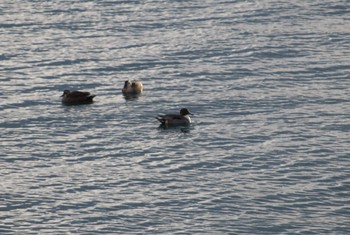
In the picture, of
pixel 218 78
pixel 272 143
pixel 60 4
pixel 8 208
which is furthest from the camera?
pixel 60 4

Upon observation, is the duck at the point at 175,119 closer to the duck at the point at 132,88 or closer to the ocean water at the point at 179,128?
the ocean water at the point at 179,128

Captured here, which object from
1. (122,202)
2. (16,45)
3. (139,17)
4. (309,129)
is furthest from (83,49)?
(122,202)

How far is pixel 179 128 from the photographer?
50.9 metres

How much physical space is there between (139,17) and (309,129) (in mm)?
31715

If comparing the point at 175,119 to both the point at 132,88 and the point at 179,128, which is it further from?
the point at 132,88

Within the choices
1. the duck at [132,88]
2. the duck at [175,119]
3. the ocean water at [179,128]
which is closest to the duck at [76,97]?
the ocean water at [179,128]

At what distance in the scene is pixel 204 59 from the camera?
64.2 metres

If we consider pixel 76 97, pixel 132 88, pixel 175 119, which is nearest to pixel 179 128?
pixel 175 119

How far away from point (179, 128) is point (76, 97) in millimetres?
6938

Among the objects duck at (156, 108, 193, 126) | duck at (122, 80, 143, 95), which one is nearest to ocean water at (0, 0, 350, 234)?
duck at (156, 108, 193, 126)

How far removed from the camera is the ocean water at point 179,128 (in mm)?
38594

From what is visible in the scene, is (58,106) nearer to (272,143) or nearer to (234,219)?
(272,143)

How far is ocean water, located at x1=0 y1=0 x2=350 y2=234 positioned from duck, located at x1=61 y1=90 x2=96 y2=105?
534mm

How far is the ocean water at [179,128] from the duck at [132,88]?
786 mm
